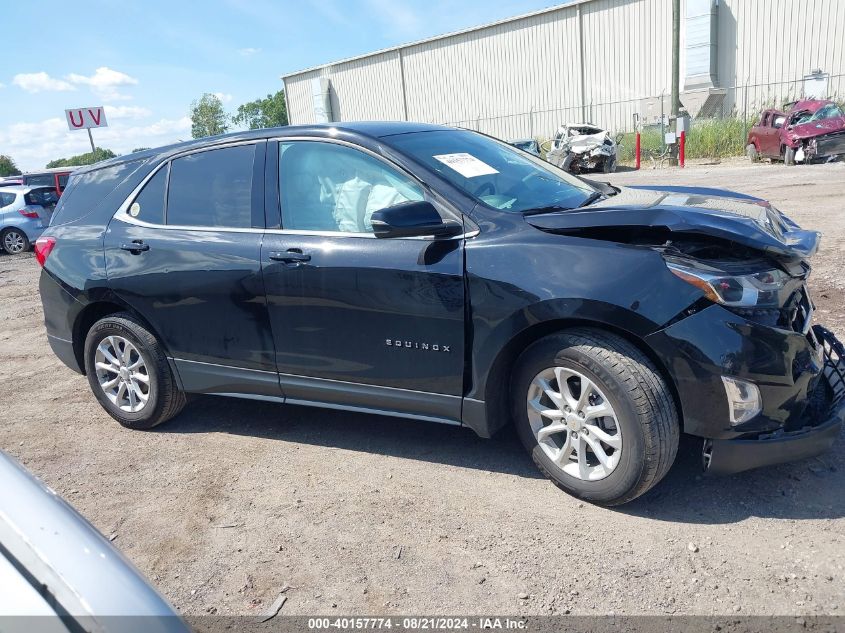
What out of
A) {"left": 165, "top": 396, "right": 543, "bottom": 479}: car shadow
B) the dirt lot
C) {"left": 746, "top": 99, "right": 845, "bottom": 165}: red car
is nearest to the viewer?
the dirt lot

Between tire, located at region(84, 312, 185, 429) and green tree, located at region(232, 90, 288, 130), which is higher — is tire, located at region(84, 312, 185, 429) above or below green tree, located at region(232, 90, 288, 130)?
below

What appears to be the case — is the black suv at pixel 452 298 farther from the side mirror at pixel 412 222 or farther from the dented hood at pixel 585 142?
the dented hood at pixel 585 142

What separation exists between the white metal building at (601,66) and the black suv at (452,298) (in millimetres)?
28699

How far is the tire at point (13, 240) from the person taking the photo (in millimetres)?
15617

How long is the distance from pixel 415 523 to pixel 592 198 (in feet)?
6.59

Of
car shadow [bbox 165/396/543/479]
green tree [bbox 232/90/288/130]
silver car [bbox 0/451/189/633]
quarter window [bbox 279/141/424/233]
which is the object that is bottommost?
car shadow [bbox 165/396/543/479]

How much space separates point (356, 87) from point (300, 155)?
43.0 metres

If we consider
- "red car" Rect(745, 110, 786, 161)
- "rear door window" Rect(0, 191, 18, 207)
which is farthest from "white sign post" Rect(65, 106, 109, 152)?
"red car" Rect(745, 110, 786, 161)

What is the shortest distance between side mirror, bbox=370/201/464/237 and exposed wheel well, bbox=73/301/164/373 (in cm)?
195

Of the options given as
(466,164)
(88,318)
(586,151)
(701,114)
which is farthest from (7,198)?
(701,114)

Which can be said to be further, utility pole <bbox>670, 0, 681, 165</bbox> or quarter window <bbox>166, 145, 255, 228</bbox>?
utility pole <bbox>670, 0, 681, 165</bbox>

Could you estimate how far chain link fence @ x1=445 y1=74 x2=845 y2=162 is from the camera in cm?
2662

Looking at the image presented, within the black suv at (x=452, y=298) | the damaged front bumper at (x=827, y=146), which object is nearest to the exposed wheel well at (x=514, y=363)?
the black suv at (x=452, y=298)

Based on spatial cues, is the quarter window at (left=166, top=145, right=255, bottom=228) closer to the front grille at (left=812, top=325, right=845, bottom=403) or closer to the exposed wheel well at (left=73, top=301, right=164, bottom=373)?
the exposed wheel well at (left=73, top=301, right=164, bottom=373)
